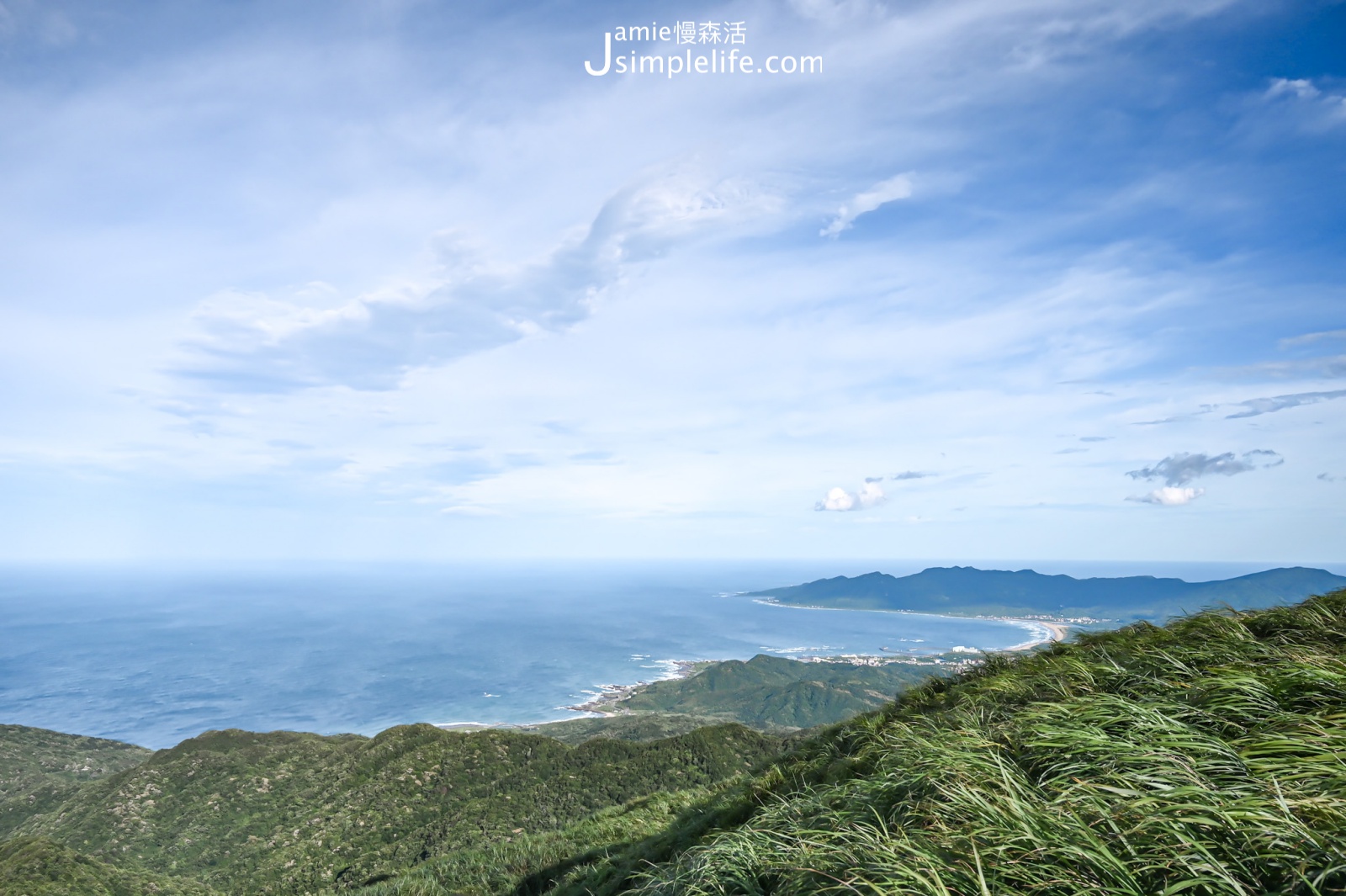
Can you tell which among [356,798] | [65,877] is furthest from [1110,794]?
[356,798]

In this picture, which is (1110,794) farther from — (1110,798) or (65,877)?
(65,877)

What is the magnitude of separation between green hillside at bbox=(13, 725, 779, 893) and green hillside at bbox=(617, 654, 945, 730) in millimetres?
92605

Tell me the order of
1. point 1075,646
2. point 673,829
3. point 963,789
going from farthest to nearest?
point 673,829 < point 1075,646 < point 963,789

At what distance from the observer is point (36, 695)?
185125 millimetres

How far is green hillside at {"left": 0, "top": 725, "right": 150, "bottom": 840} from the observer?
8306 cm

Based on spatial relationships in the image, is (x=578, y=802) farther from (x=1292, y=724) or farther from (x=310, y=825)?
(x=1292, y=724)

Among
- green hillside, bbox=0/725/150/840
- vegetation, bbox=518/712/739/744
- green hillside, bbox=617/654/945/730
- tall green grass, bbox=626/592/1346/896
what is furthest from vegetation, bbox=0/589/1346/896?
green hillside, bbox=617/654/945/730

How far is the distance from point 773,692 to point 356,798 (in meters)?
133

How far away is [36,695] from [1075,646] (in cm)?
27836

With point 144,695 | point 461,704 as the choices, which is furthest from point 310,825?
point 144,695

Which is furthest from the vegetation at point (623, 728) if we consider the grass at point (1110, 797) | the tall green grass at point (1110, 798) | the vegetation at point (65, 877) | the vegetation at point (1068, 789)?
the tall green grass at point (1110, 798)

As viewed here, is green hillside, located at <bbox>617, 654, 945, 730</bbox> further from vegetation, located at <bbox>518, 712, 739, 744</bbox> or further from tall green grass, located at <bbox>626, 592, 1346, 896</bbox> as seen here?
tall green grass, located at <bbox>626, 592, 1346, 896</bbox>

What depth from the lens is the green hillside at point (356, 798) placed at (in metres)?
52.1

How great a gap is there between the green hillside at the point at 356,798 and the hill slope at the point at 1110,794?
5264 centimetres
